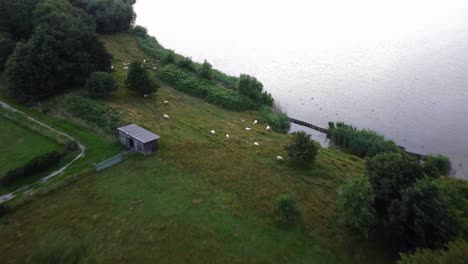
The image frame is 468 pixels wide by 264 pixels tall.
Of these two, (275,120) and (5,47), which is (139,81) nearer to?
(275,120)

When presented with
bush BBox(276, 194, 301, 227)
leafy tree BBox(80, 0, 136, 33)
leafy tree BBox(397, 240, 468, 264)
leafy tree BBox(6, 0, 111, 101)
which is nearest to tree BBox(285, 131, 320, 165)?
bush BBox(276, 194, 301, 227)

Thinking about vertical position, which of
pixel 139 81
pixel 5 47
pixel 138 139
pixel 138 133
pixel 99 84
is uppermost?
pixel 139 81

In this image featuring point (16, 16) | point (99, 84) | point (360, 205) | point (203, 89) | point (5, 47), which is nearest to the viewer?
point (360, 205)

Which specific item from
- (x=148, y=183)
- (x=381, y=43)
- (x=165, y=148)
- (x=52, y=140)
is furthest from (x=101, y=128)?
(x=381, y=43)

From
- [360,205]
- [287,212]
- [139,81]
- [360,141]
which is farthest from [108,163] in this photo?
[360,141]

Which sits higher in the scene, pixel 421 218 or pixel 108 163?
pixel 421 218

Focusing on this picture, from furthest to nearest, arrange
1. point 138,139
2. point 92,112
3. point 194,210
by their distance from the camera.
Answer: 1. point 92,112
2. point 138,139
3. point 194,210

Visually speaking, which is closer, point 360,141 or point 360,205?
point 360,205
